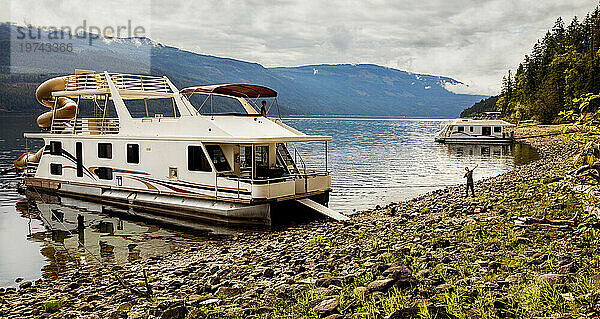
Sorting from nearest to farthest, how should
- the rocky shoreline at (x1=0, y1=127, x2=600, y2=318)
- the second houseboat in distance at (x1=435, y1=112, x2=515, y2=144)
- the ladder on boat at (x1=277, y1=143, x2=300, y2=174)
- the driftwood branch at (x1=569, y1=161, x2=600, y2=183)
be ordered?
the rocky shoreline at (x1=0, y1=127, x2=600, y2=318) < the driftwood branch at (x1=569, y1=161, x2=600, y2=183) < the ladder on boat at (x1=277, y1=143, x2=300, y2=174) < the second houseboat in distance at (x1=435, y1=112, x2=515, y2=144)

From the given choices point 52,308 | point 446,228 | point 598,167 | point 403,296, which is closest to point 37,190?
point 52,308

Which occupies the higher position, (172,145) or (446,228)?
(172,145)

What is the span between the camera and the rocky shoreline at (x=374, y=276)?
21.6 ft

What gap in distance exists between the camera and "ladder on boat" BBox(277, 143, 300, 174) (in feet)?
71.3

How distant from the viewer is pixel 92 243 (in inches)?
674

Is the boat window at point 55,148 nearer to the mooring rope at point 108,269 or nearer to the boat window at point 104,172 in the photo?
the mooring rope at point 108,269

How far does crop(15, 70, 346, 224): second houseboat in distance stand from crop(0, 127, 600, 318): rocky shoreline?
309 cm

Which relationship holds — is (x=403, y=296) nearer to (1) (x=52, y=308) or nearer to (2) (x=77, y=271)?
(1) (x=52, y=308)

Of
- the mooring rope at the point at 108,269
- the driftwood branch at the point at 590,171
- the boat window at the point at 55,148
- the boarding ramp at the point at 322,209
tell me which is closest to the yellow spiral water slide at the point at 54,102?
the boat window at the point at 55,148

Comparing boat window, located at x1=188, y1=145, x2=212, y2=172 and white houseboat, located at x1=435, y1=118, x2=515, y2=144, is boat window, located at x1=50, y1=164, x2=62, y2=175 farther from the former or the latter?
white houseboat, located at x1=435, y1=118, x2=515, y2=144

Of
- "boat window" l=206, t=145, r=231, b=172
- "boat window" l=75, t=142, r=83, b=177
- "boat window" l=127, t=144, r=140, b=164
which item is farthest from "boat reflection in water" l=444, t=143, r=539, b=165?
"boat window" l=75, t=142, r=83, b=177

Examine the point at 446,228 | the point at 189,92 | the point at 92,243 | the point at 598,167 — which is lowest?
the point at 92,243

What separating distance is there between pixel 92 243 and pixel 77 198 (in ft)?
28.4

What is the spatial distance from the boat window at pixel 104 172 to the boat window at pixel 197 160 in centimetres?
548
